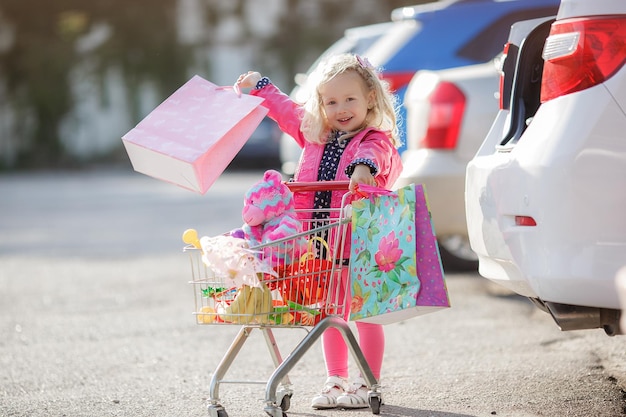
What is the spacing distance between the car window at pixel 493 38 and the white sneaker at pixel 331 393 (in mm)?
4261

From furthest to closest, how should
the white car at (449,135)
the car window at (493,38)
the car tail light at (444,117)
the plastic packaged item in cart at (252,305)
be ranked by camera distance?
the car window at (493,38) < the car tail light at (444,117) < the white car at (449,135) < the plastic packaged item in cart at (252,305)

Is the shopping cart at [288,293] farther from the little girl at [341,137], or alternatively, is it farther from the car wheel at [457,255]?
the car wheel at [457,255]

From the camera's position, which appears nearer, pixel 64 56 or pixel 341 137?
pixel 341 137

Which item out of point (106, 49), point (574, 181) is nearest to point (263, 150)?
point (106, 49)

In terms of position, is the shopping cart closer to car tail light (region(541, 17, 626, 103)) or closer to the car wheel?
car tail light (region(541, 17, 626, 103))

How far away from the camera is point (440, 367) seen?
5480mm

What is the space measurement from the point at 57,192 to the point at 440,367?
1589cm

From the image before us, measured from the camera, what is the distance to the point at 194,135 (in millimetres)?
4207

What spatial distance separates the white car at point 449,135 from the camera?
7047mm

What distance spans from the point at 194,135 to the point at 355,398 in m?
1.27

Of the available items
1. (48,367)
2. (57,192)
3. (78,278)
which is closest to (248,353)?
(48,367)

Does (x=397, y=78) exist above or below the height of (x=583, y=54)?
above

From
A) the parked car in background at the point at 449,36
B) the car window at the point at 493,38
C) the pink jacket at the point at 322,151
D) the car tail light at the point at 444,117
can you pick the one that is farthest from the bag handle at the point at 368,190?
the car window at the point at 493,38

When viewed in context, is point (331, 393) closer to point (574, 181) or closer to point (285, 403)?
point (285, 403)
